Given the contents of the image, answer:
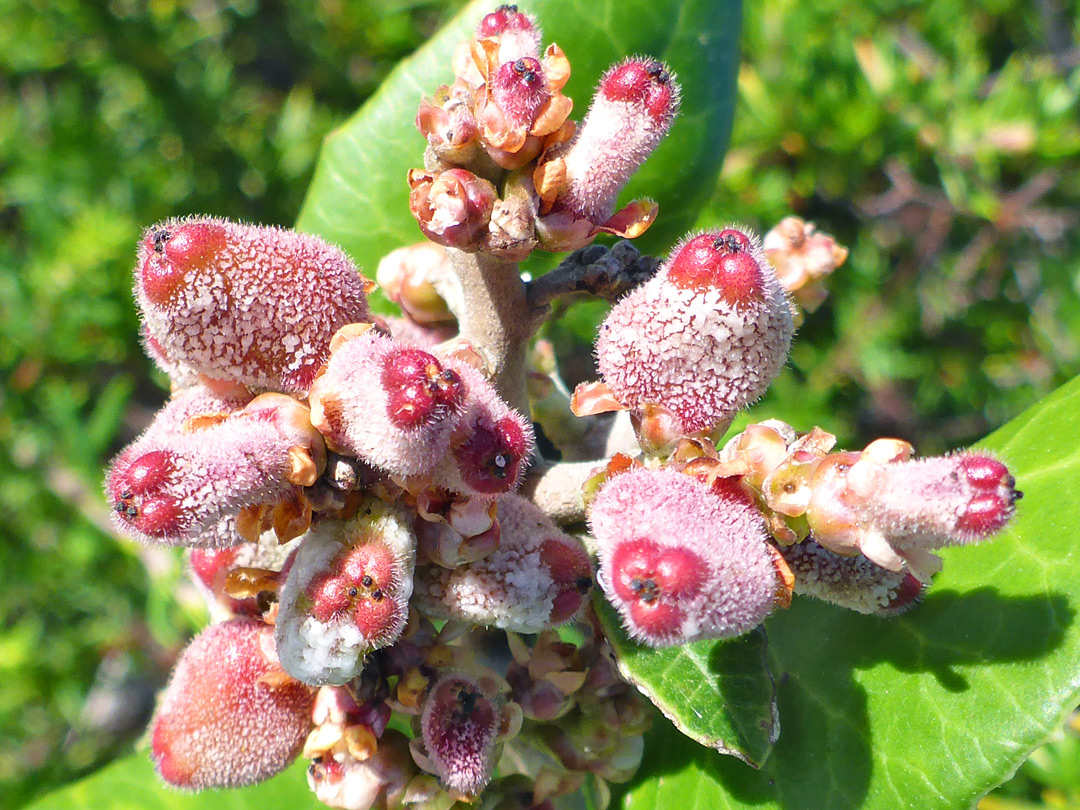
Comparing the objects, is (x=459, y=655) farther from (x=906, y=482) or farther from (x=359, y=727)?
(x=906, y=482)

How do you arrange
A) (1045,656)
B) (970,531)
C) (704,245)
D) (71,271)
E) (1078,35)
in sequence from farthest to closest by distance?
(1078,35) → (71,271) → (1045,656) → (704,245) → (970,531)

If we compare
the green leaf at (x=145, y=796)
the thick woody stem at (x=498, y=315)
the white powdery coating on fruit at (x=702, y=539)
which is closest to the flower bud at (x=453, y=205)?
the thick woody stem at (x=498, y=315)

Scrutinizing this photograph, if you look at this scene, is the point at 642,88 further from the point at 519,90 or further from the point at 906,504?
the point at 906,504

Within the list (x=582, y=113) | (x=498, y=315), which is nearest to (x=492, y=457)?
(x=498, y=315)

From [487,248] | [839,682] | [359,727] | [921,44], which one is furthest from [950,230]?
[359,727]

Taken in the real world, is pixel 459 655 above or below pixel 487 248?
below

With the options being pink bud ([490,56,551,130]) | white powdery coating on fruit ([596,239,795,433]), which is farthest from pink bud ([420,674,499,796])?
pink bud ([490,56,551,130])

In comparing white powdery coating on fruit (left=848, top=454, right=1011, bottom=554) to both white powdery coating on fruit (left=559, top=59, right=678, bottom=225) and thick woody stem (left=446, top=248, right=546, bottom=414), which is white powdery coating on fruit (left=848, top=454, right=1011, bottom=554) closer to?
white powdery coating on fruit (left=559, top=59, right=678, bottom=225)
